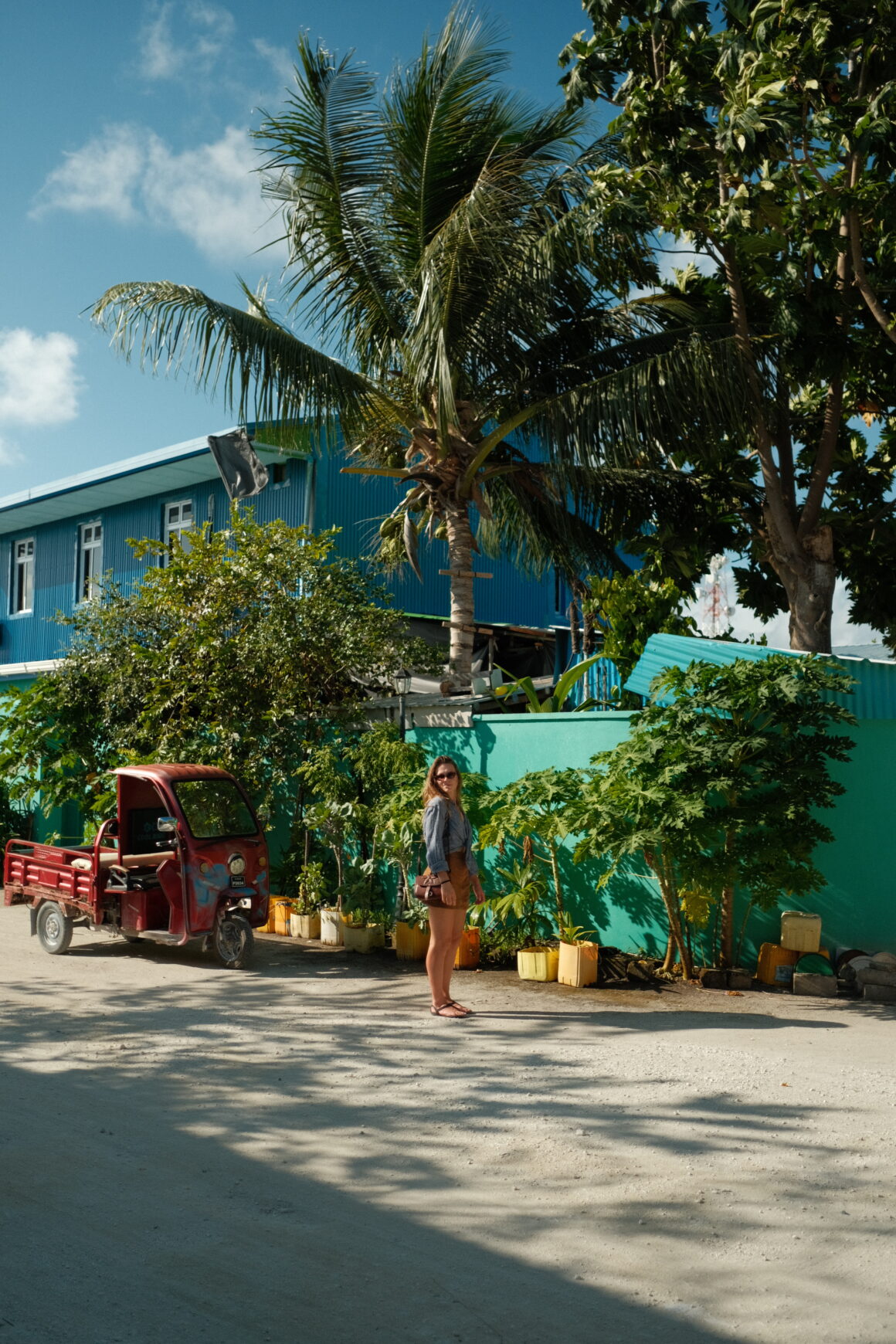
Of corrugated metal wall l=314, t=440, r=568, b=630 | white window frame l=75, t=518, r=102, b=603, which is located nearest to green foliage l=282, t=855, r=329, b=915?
corrugated metal wall l=314, t=440, r=568, b=630

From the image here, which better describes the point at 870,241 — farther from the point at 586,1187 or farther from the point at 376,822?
the point at 586,1187

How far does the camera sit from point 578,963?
392 inches

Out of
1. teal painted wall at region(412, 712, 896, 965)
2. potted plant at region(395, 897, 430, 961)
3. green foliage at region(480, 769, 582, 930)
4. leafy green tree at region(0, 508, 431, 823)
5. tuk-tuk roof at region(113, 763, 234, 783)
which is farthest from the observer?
leafy green tree at region(0, 508, 431, 823)

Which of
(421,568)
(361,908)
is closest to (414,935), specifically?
(361,908)

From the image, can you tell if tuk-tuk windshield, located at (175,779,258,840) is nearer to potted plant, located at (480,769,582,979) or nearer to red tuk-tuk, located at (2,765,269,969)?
red tuk-tuk, located at (2,765,269,969)

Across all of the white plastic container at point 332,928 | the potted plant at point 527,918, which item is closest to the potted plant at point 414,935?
the potted plant at point 527,918

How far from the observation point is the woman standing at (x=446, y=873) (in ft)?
28.8

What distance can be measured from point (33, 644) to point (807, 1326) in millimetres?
23834

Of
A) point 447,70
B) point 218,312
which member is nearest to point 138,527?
point 218,312

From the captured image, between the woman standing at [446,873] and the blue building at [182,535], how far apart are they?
6967 millimetres

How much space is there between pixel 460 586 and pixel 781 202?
520 cm

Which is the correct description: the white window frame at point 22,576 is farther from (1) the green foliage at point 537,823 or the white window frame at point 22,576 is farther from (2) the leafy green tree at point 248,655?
(1) the green foliage at point 537,823

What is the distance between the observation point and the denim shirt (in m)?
8.84

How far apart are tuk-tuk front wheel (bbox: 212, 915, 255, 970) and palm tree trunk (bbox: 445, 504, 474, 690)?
160 inches
